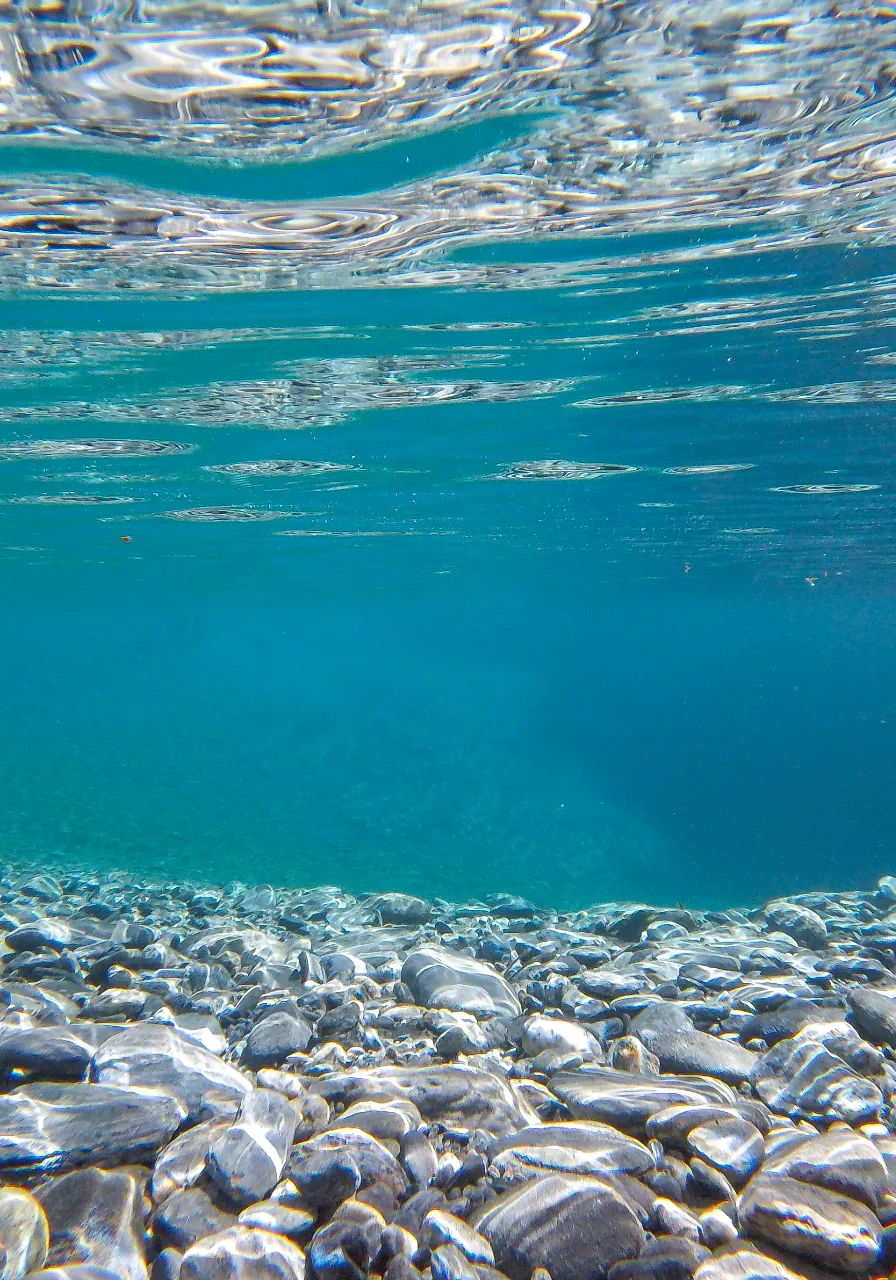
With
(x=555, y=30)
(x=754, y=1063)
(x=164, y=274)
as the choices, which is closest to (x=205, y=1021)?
(x=754, y=1063)

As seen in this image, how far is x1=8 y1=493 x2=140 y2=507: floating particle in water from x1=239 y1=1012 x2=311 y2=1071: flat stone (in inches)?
798

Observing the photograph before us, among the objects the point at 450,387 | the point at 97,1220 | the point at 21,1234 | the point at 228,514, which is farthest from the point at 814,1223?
the point at 228,514

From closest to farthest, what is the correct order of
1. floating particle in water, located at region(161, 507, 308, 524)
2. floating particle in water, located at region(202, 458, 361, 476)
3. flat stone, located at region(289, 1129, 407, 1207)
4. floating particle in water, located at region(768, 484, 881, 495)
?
1. flat stone, located at region(289, 1129, 407, 1207)
2. floating particle in water, located at region(202, 458, 361, 476)
3. floating particle in water, located at region(768, 484, 881, 495)
4. floating particle in water, located at region(161, 507, 308, 524)

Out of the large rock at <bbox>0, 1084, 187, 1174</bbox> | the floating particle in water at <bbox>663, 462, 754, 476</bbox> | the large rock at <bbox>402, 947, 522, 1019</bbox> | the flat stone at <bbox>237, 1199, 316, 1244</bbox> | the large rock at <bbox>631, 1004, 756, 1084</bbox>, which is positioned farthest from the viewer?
the floating particle in water at <bbox>663, 462, 754, 476</bbox>

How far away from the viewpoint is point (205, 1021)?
534 centimetres

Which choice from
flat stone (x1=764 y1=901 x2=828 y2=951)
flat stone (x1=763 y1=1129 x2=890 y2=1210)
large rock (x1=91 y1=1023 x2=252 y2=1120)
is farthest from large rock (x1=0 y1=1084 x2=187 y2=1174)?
flat stone (x1=764 y1=901 x2=828 y2=951)

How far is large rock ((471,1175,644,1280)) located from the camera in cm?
265

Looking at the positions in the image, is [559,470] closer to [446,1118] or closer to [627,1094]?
[627,1094]

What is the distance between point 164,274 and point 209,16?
452cm

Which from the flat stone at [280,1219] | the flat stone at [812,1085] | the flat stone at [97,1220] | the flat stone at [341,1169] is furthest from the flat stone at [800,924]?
the flat stone at [97,1220]

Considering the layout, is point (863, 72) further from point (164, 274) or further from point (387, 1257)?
point (387, 1257)

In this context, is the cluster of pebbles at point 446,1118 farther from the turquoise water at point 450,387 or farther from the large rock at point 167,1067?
the turquoise water at point 450,387

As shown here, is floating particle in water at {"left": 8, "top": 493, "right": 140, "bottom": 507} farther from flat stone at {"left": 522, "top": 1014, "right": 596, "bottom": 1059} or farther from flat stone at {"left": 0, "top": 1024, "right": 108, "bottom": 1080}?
flat stone at {"left": 522, "top": 1014, "right": 596, "bottom": 1059}

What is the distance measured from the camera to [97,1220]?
286 cm
